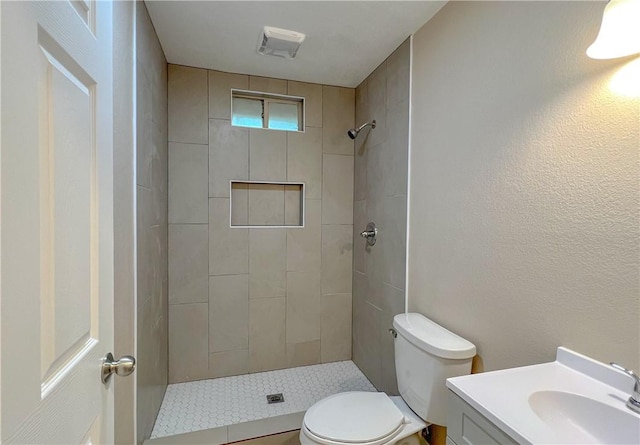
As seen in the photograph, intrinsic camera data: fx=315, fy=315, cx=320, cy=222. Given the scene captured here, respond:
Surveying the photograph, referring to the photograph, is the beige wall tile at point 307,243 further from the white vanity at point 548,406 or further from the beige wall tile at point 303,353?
the white vanity at point 548,406

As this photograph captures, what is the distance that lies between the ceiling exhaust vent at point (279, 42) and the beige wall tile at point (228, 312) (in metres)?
1.54

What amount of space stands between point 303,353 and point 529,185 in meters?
2.05

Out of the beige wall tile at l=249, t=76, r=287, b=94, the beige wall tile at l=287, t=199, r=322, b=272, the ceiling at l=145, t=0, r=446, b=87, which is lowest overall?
the beige wall tile at l=287, t=199, r=322, b=272

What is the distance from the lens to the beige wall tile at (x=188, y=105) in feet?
7.06

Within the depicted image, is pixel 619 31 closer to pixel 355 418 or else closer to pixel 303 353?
pixel 355 418

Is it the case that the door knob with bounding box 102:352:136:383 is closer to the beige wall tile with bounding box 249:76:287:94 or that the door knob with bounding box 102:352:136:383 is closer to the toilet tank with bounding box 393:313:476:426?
the toilet tank with bounding box 393:313:476:426

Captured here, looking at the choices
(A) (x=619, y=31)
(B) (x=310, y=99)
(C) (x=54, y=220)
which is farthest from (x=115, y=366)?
(B) (x=310, y=99)

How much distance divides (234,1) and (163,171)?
3.47 feet

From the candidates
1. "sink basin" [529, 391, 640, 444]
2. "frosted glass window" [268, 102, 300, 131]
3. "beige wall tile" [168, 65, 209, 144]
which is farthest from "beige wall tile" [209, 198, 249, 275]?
"sink basin" [529, 391, 640, 444]

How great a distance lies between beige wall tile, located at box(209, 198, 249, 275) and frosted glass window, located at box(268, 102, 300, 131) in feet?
2.35

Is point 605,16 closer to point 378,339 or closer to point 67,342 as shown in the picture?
point 67,342

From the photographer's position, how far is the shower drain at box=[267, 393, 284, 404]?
207 cm

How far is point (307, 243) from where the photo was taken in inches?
98.1

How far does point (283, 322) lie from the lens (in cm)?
247
